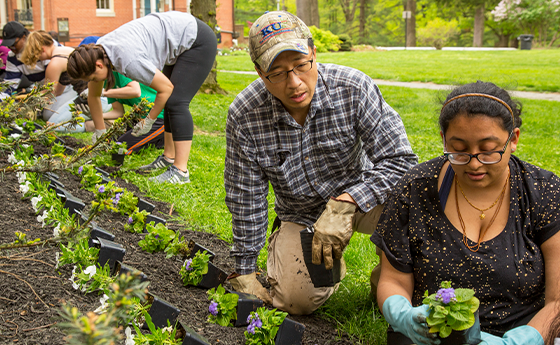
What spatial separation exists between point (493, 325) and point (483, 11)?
35.7 metres

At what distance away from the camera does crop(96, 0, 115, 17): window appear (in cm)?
2512

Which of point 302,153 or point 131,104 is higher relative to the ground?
point 131,104

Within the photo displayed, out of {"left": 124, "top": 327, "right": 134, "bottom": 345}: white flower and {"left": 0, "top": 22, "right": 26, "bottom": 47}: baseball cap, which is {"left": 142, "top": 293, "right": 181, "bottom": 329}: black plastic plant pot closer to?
{"left": 124, "top": 327, "right": 134, "bottom": 345}: white flower

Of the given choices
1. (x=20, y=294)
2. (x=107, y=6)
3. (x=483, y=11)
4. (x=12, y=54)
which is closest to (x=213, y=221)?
(x=20, y=294)

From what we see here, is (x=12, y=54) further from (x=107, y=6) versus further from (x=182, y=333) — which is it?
(x=107, y=6)

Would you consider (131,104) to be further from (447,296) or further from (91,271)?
(447,296)

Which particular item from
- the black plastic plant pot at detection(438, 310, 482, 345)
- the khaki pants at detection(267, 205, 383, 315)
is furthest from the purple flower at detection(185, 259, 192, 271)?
the black plastic plant pot at detection(438, 310, 482, 345)

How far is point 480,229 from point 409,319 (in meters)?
0.46

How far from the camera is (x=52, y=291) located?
6.98 feet

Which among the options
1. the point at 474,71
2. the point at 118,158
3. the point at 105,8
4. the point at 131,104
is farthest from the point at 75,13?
the point at 118,158

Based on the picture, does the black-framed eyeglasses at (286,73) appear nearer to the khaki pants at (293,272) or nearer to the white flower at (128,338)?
the khaki pants at (293,272)

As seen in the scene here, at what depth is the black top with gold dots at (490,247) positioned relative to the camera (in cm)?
177

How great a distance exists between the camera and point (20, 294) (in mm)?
2070

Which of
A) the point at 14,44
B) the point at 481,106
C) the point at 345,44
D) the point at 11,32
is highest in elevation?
the point at 345,44
